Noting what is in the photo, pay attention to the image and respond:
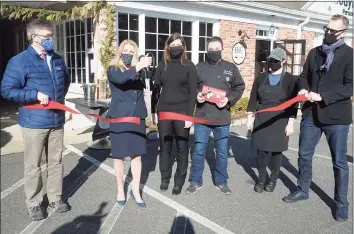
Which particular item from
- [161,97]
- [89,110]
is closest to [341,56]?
[161,97]

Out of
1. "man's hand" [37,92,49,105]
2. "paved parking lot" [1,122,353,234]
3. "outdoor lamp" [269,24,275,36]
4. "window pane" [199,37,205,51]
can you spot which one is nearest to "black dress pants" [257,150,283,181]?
"paved parking lot" [1,122,353,234]

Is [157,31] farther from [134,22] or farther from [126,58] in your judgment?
[126,58]

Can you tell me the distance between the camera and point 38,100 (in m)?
3.45

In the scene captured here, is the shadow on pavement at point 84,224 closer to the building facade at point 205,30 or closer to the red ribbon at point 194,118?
the red ribbon at point 194,118

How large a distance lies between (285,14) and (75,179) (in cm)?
Answer: 1059

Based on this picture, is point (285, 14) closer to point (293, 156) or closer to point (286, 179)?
point (293, 156)

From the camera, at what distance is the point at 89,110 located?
639 centimetres

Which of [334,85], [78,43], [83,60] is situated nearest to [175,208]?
[334,85]

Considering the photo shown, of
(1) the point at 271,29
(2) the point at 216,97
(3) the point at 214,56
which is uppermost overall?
(1) the point at 271,29

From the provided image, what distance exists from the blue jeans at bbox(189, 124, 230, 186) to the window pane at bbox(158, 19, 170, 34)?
5.66 meters

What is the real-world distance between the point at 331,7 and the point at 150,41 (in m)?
9.66

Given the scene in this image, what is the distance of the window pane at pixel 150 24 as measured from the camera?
29.7 feet

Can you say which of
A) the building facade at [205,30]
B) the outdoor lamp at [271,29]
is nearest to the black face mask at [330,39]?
the building facade at [205,30]

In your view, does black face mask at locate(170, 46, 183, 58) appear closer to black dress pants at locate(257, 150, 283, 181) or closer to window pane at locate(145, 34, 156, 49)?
black dress pants at locate(257, 150, 283, 181)
